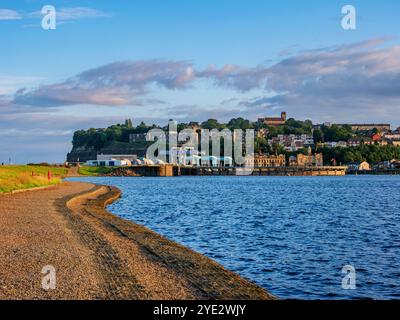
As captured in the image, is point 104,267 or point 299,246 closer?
point 104,267

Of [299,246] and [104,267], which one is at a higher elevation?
[104,267]

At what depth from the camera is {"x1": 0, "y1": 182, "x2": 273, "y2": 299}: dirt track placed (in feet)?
54.9

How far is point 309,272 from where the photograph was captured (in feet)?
79.7

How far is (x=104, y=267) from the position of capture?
20.5 meters

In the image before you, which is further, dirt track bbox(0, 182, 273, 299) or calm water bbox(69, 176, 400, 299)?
calm water bbox(69, 176, 400, 299)

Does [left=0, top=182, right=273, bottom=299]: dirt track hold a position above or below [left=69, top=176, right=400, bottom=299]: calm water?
above

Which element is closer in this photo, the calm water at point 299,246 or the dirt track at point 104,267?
the dirt track at point 104,267

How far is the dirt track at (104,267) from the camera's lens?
54.9 feet

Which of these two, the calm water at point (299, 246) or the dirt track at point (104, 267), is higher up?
the dirt track at point (104, 267)
